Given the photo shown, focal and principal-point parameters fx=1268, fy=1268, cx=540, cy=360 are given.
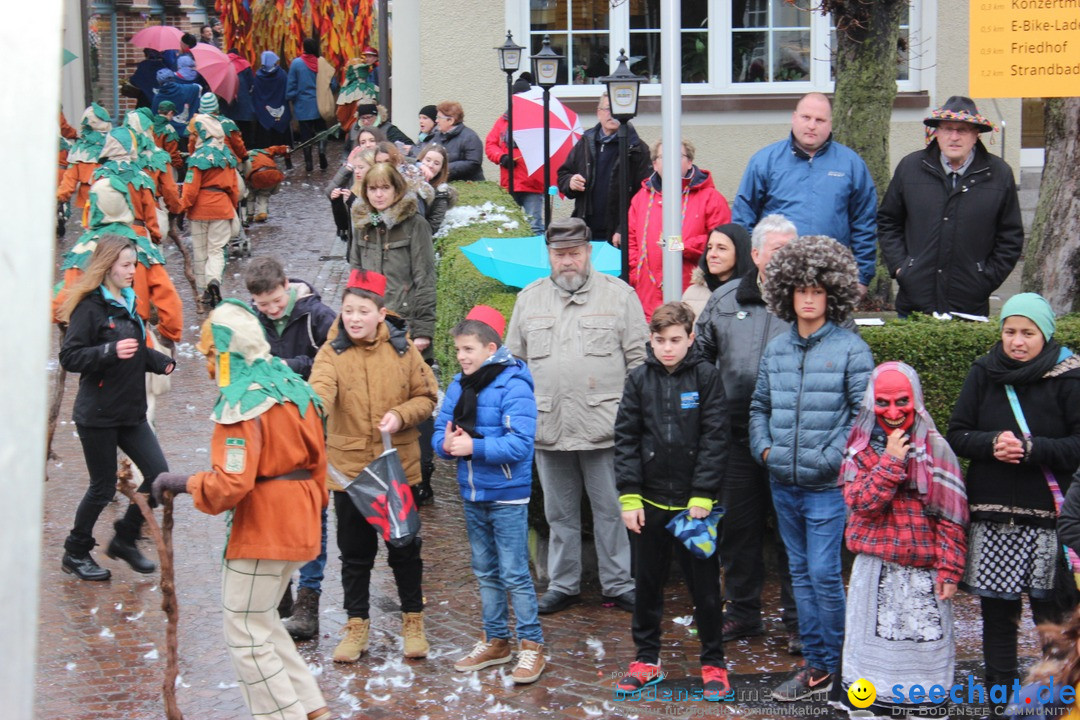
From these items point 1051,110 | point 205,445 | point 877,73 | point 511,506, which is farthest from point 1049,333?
point 205,445

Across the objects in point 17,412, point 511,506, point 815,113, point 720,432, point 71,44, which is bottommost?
point 511,506

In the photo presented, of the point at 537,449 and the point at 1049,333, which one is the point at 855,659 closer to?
the point at 1049,333

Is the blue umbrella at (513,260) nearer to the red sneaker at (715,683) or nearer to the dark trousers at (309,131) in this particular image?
the red sneaker at (715,683)

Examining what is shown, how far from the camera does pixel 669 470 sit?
559 centimetres

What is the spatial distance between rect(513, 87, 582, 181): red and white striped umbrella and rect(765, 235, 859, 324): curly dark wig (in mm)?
7280

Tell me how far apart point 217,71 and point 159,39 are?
2152 millimetres

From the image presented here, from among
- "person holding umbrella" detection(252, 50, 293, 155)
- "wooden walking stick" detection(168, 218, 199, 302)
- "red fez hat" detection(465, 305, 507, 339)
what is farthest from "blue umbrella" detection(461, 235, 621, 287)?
"person holding umbrella" detection(252, 50, 293, 155)

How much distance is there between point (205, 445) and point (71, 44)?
18.6 m

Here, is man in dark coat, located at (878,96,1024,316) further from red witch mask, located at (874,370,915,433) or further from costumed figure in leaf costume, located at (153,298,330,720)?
costumed figure in leaf costume, located at (153,298,330,720)

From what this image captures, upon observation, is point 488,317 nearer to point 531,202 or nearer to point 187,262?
point 531,202

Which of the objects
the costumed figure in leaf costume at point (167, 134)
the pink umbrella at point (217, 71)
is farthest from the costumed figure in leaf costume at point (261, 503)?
the pink umbrella at point (217, 71)

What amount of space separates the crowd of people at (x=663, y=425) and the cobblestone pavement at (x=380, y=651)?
5.5 inches

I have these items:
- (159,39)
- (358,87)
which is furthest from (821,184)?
(159,39)

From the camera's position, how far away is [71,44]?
25406 mm
